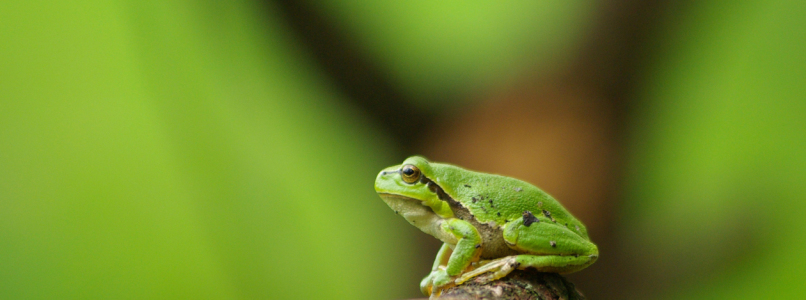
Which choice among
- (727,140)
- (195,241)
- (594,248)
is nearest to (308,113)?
(195,241)

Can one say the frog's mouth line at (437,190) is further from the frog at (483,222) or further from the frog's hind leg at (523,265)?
the frog's hind leg at (523,265)

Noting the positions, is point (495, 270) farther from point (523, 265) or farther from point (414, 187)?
point (414, 187)

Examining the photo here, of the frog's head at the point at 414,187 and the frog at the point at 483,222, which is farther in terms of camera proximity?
the frog's head at the point at 414,187

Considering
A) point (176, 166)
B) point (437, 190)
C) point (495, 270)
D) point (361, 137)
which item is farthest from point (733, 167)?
point (176, 166)

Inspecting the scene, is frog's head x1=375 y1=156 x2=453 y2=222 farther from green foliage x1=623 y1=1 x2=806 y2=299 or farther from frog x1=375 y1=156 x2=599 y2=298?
green foliage x1=623 y1=1 x2=806 y2=299

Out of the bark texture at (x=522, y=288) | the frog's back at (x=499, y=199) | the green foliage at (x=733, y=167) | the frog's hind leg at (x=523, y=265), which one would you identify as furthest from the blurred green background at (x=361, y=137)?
the bark texture at (x=522, y=288)

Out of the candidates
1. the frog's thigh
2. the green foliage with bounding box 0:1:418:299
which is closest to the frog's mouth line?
the frog's thigh
